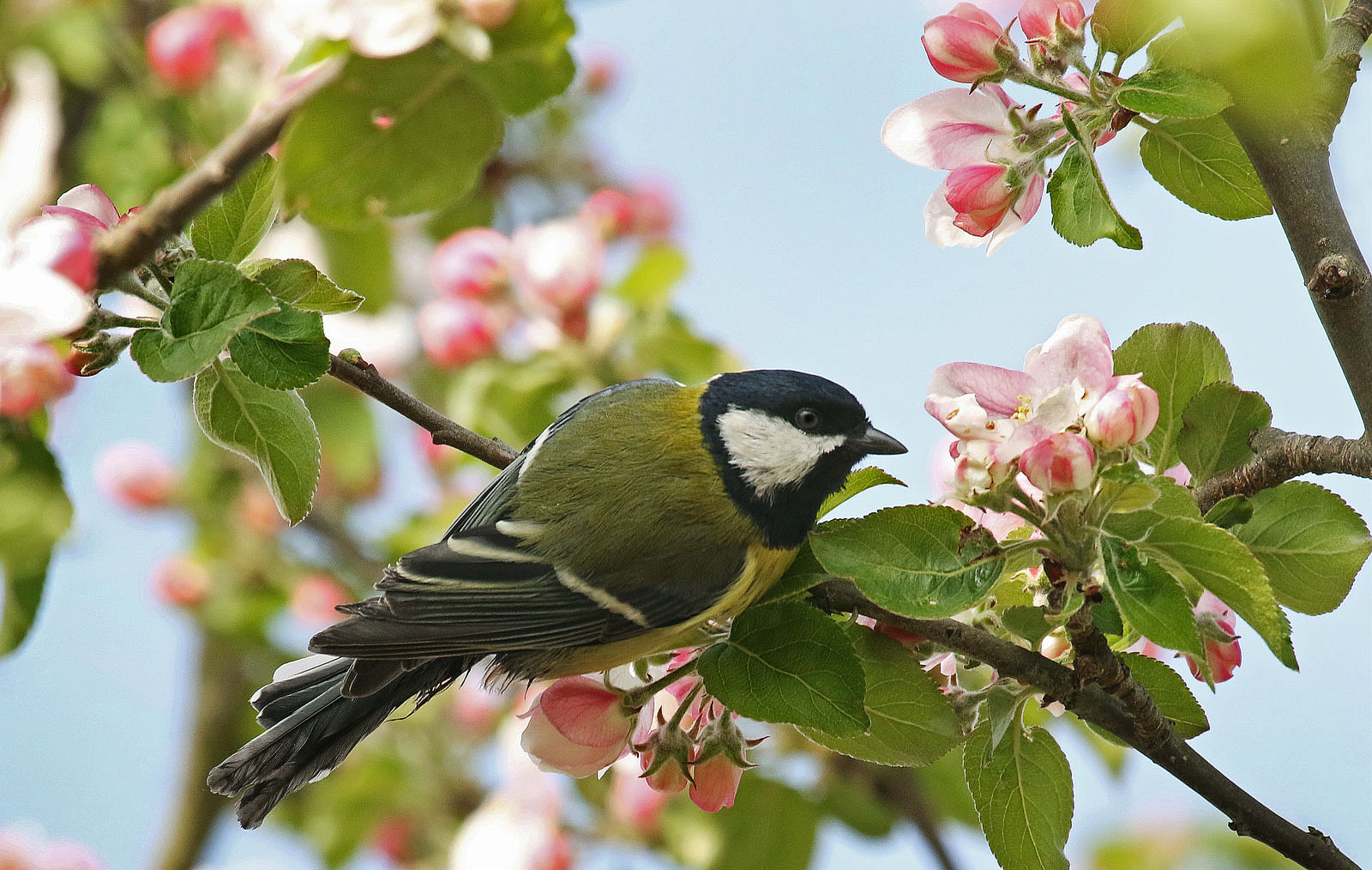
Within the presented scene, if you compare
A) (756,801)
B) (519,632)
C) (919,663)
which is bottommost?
(756,801)

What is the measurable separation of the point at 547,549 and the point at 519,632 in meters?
0.12

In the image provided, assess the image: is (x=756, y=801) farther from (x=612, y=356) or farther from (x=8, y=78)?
(x=8, y=78)

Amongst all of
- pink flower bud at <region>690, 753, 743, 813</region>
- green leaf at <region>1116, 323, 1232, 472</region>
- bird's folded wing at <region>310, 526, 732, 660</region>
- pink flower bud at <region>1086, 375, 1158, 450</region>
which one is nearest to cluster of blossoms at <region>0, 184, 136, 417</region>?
bird's folded wing at <region>310, 526, 732, 660</region>

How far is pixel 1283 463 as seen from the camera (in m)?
1.25

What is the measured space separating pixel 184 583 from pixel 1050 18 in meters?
2.96

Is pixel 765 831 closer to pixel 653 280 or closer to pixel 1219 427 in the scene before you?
pixel 653 280

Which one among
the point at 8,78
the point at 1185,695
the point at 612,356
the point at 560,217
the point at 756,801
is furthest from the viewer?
the point at 560,217

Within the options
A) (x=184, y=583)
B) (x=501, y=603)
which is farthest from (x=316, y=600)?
(x=501, y=603)

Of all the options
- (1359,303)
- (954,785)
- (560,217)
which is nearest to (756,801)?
(954,785)

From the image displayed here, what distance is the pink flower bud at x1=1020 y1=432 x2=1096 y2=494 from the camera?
41.9 inches

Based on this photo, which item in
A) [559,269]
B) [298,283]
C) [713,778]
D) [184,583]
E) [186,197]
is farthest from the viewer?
[184,583]

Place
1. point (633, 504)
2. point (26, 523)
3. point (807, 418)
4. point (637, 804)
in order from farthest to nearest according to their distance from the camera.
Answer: point (637, 804), point (807, 418), point (633, 504), point (26, 523)

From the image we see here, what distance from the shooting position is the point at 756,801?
246 centimetres

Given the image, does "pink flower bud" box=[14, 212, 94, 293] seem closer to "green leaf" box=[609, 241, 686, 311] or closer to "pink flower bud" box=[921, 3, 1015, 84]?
"pink flower bud" box=[921, 3, 1015, 84]
